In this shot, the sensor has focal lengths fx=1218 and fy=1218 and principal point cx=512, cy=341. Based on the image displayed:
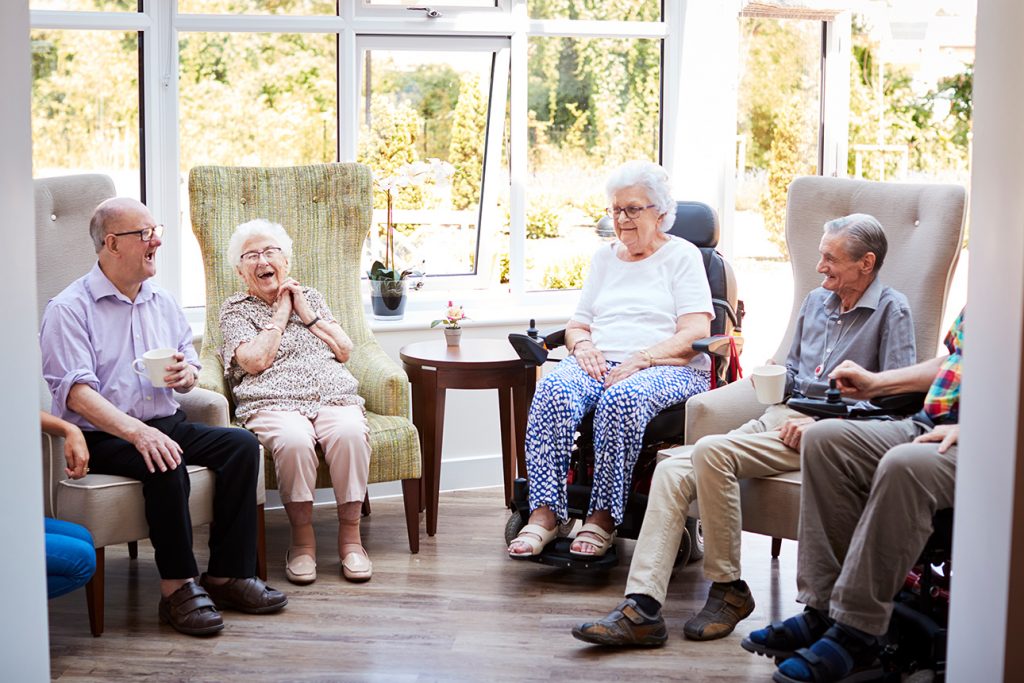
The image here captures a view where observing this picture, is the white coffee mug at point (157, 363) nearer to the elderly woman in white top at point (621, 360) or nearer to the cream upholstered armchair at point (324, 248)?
the cream upholstered armchair at point (324, 248)

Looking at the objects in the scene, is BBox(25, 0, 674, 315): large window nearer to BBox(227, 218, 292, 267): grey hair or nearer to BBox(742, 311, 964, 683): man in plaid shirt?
BBox(227, 218, 292, 267): grey hair

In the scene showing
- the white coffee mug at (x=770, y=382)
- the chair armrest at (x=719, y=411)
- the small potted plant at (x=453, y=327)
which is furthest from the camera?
the small potted plant at (x=453, y=327)

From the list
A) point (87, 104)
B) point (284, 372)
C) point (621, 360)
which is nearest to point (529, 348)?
point (621, 360)

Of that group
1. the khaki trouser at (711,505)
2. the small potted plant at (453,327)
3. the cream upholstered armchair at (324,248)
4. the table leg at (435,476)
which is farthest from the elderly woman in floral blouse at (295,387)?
the khaki trouser at (711,505)

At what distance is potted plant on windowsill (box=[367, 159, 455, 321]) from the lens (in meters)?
4.72

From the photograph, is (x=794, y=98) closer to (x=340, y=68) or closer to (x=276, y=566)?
(x=340, y=68)

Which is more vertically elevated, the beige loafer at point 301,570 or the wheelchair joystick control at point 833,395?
the wheelchair joystick control at point 833,395

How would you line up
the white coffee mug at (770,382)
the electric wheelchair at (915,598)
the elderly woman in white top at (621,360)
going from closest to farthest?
the electric wheelchair at (915,598) < the white coffee mug at (770,382) < the elderly woman in white top at (621,360)

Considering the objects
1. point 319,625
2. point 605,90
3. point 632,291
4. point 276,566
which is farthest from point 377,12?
point 319,625

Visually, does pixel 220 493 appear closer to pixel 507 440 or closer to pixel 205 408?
pixel 205 408

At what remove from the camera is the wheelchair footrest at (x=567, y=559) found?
11.9 ft

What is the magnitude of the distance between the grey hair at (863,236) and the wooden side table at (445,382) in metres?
1.21

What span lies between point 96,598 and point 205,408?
0.64 meters

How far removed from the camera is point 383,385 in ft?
13.2
